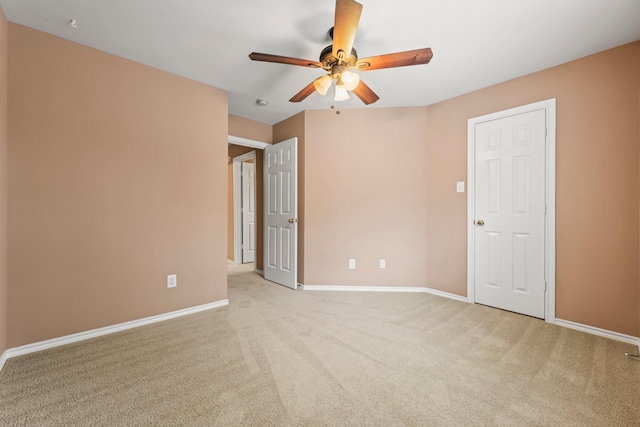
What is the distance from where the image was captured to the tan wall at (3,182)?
1820mm

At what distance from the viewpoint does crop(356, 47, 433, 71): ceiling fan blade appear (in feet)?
5.68

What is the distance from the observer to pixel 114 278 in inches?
91.8

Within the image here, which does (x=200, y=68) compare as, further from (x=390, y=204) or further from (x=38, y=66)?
(x=390, y=204)

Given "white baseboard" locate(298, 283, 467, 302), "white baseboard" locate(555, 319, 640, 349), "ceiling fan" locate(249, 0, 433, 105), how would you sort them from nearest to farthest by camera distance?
"ceiling fan" locate(249, 0, 433, 105)
"white baseboard" locate(555, 319, 640, 349)
"white baseboard" locate(298, 283, 467, 302)

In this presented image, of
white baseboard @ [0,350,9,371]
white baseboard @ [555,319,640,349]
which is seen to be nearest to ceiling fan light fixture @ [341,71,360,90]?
white baseboard @ [555,319,640,349]

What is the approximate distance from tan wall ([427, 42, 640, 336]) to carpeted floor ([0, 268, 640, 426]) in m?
0.33

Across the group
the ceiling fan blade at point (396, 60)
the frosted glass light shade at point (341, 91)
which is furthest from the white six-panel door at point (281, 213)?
the ceiling fan blade at point (396, 60)

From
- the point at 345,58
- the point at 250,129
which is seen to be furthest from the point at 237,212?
the point at 345,58

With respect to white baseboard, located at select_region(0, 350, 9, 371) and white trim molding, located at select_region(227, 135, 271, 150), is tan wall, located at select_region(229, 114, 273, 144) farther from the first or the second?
white baseboard, located at select_region(0, 350, 9, 371)

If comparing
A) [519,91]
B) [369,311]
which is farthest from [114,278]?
[519,91]

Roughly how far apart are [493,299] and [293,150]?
291cm

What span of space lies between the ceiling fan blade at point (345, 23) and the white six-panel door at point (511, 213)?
200 centimetres

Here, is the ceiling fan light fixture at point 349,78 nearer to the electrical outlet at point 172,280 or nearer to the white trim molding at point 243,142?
the white trim molding at point 243,142

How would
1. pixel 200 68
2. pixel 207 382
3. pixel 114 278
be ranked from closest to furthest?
pixel 207 382
pixel 114 278
pixel 200 68
